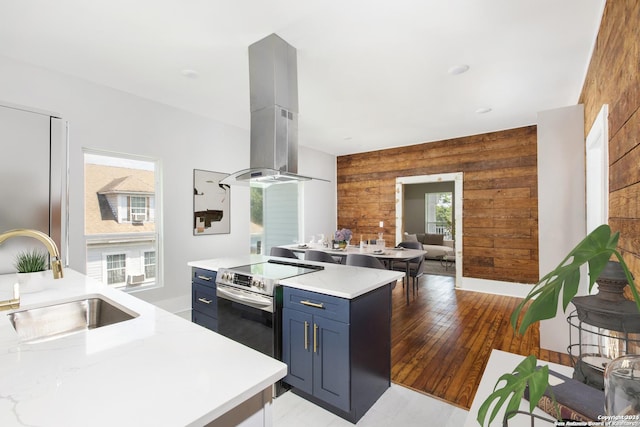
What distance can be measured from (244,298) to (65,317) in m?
1.12

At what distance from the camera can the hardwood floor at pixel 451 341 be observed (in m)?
2.41

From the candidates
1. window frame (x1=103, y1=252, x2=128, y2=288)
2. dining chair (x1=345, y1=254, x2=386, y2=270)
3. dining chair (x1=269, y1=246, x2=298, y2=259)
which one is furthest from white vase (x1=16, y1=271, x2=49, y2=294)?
dining chair (x1=345, y1=254, x2=386, y2=270)

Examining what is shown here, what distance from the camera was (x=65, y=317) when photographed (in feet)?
4.88

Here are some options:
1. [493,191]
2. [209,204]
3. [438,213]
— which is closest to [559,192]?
[493,191]

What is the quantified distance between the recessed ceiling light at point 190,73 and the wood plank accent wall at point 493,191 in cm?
439

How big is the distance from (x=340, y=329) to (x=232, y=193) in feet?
11.3

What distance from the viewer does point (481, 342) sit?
3.14m

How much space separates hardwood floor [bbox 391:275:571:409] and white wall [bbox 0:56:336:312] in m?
2.94

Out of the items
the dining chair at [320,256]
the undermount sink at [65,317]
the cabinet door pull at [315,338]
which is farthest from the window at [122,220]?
the cabinet door pull at [315,338]

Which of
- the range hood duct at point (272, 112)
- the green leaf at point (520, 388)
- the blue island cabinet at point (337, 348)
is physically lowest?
the blue island cabinet at point (337, 348)

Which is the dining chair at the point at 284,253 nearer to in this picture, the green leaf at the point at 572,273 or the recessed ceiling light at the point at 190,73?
the recessed ceiling light at the point at 190,73

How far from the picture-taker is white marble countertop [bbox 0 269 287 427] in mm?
657

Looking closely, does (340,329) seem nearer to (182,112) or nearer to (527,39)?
(527,39)

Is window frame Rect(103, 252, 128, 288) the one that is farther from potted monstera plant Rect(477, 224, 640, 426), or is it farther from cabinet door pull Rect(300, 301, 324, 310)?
potted monstera plant Rect(477, 224, 640, 426)
